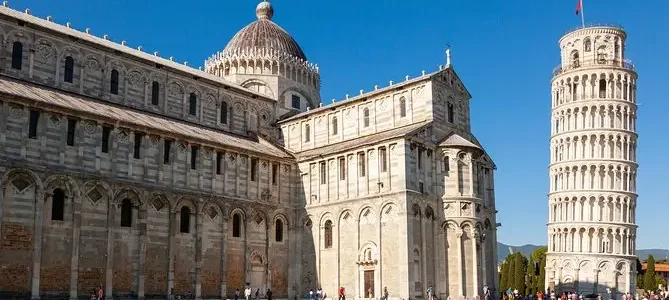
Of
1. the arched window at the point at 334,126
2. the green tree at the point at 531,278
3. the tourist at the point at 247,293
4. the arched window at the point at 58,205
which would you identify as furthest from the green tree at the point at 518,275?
the arched window at the point at 58,205

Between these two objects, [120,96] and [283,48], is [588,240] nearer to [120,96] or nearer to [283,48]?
[283,48]

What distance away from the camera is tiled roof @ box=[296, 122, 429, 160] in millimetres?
47216

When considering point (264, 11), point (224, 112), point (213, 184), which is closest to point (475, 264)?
point (213, 184)

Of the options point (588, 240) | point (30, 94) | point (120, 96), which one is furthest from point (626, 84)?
point (30, 94)

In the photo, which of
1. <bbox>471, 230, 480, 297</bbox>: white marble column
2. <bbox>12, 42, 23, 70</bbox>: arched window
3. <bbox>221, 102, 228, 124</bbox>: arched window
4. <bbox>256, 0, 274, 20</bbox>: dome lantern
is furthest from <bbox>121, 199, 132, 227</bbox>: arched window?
<bbox>256, 0, 274, 20</bbox>: dome lantern

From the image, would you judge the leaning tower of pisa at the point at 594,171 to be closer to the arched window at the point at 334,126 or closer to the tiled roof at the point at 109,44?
the arched window at the point at 334,126

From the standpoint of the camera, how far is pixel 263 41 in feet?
206

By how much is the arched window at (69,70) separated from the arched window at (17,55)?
288 cm

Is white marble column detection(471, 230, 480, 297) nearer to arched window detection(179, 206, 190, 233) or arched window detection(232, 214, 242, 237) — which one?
arched window detection(232, 214, 242, 237)

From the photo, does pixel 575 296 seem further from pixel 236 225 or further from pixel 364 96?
pixel 236 225

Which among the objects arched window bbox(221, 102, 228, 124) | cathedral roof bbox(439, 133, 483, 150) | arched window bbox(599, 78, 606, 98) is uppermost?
arched window bbox(599, 78, 606, 98)

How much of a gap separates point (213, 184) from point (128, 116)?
6789 millimetres

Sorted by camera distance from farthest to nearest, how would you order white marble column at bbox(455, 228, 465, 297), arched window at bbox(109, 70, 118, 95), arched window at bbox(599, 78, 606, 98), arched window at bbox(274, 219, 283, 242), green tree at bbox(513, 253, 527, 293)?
1. green tree at bbox(513, 253, 527, 293)
2. arched window at bbox(599, 78, 606, 98)
3. arched window at bbox(274, 219, 283, 242)
4. arched window at bbox(109, 70, 118, 95)
5. white marble column at bbox(455, 228, 465, 297)

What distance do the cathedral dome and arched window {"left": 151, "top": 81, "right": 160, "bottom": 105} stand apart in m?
12.3
